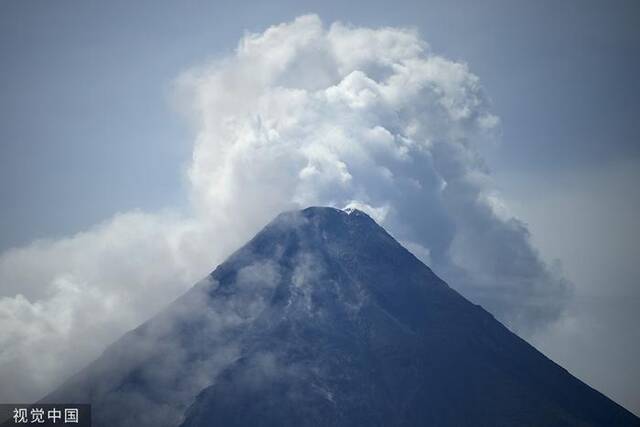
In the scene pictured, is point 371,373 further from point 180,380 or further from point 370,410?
point 180,380

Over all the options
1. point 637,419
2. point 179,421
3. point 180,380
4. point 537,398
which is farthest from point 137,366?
point 637,419

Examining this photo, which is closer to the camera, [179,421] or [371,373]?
[179,421]

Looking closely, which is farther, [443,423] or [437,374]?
[437,374]

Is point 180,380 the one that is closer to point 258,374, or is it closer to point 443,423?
point 258,374

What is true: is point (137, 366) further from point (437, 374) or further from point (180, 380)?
point (437, 374)

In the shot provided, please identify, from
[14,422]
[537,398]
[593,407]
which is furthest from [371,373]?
[14,422]

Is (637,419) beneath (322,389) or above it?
beneath

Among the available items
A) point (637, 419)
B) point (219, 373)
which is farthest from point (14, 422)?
point (637, 419)
